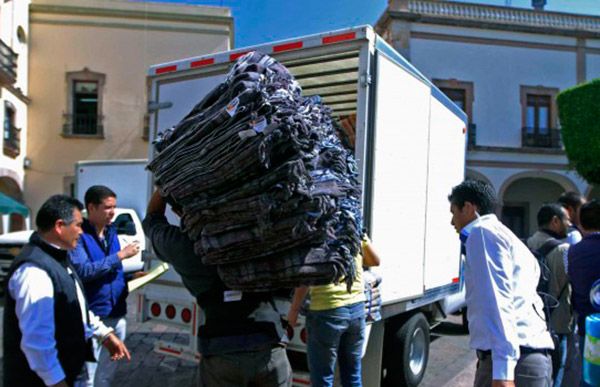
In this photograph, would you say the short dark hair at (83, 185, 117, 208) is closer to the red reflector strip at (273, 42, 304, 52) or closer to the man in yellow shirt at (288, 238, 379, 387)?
the man in yellow shirt at (288, 238, 379, 387)

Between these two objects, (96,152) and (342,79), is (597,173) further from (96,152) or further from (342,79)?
(96,152)

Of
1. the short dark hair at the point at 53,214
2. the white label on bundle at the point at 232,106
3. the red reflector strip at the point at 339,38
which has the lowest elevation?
the short dark hair at the point at 53,214

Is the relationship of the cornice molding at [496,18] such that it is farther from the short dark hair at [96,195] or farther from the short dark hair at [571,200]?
the short dark hair at [96,195]

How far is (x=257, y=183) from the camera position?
192 centimetres

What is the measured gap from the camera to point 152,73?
5008 millimetres

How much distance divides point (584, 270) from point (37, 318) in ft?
11.3

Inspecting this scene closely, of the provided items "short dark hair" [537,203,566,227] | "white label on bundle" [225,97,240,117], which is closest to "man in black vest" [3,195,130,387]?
"white label on bundle" [225,97,240,117]

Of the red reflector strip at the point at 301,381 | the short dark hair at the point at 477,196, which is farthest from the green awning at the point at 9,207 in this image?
the short dark hair at the point at 477,196

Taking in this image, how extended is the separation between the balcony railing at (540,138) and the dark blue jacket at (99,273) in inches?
842

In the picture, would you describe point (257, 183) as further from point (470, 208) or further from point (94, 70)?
point (94, 70)

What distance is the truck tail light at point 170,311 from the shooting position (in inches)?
187

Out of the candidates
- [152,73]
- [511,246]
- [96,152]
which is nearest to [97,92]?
[96,152]

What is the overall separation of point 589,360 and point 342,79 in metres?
3.33

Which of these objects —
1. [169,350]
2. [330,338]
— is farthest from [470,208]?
[169,350]
